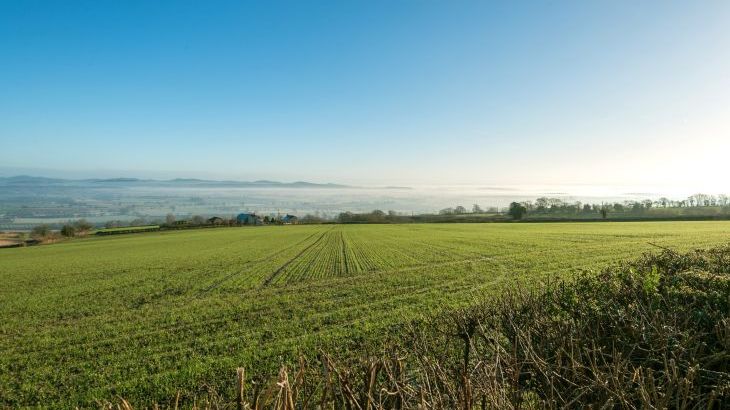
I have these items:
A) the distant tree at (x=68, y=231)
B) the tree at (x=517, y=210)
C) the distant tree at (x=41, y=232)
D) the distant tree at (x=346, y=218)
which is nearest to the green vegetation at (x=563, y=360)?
the distant tree at (x=41, y=232)

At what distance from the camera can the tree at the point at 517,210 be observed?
418 feet

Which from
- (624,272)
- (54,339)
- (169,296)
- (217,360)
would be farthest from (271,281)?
(624,272)

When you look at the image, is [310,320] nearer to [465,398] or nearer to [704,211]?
[465,398]

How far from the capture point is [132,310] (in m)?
18.2

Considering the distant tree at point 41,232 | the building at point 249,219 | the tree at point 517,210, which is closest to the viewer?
the distant tree at point 41,232

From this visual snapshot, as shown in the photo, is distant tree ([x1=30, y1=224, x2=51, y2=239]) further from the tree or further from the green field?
the tree

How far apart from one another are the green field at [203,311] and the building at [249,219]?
319 feet

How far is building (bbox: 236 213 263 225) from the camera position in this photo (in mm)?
132625

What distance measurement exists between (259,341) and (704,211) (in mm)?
149352

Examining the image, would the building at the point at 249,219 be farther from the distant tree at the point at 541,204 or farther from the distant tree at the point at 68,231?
the distant tree at the point at 541,204

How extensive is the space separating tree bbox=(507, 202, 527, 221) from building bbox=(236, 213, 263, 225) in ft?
311

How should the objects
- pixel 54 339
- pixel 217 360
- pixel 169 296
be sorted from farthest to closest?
pixel 169 296
pixel 54 339
pixel 217 360

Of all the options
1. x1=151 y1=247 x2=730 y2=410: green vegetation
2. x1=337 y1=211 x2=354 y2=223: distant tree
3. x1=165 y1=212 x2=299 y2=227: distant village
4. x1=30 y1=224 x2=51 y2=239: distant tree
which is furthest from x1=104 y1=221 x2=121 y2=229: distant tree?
x1=151 y1=247 x2=730 y2=410: green vegetation

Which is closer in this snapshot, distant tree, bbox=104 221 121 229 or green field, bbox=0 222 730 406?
green field, bbox=0 222 730 406
